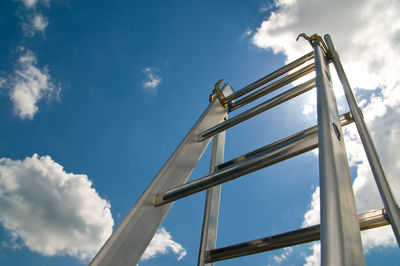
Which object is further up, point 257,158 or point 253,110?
point 253,110

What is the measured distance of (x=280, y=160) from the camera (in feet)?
3.12

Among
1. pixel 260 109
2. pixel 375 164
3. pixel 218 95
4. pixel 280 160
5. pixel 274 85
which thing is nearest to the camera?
pixel 280 160

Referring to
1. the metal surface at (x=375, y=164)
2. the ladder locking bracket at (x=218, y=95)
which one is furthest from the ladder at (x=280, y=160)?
the ladder locking bracket at (x=218, y=95)

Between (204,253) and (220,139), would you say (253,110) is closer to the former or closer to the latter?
(220,139)

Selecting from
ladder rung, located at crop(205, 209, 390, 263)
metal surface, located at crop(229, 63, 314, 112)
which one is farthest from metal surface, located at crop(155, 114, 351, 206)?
metal surface, located at crop(229, 63, 314, 112)

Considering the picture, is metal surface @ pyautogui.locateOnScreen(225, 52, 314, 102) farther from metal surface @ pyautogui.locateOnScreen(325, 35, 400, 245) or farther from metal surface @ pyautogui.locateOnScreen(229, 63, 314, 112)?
metal surface @ pyautogui.locateOnScreen(325, 35, 400, 245)

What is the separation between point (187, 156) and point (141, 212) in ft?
1.60

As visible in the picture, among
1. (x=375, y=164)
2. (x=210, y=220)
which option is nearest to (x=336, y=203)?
(x=375, y=164)

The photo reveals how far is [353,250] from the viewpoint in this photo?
1.68 feet

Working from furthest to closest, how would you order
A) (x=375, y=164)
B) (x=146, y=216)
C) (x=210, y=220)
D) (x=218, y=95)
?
(x=218, y=95) < (x=210, y=220) < (x=146, y=216) < (x=375, y=164)

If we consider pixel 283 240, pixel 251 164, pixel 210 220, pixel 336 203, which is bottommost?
pixel 336 203

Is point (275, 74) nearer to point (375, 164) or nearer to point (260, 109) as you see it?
point (260, 109)

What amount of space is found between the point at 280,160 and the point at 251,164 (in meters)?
0.11

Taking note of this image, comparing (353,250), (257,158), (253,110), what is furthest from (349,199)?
(253,110)
